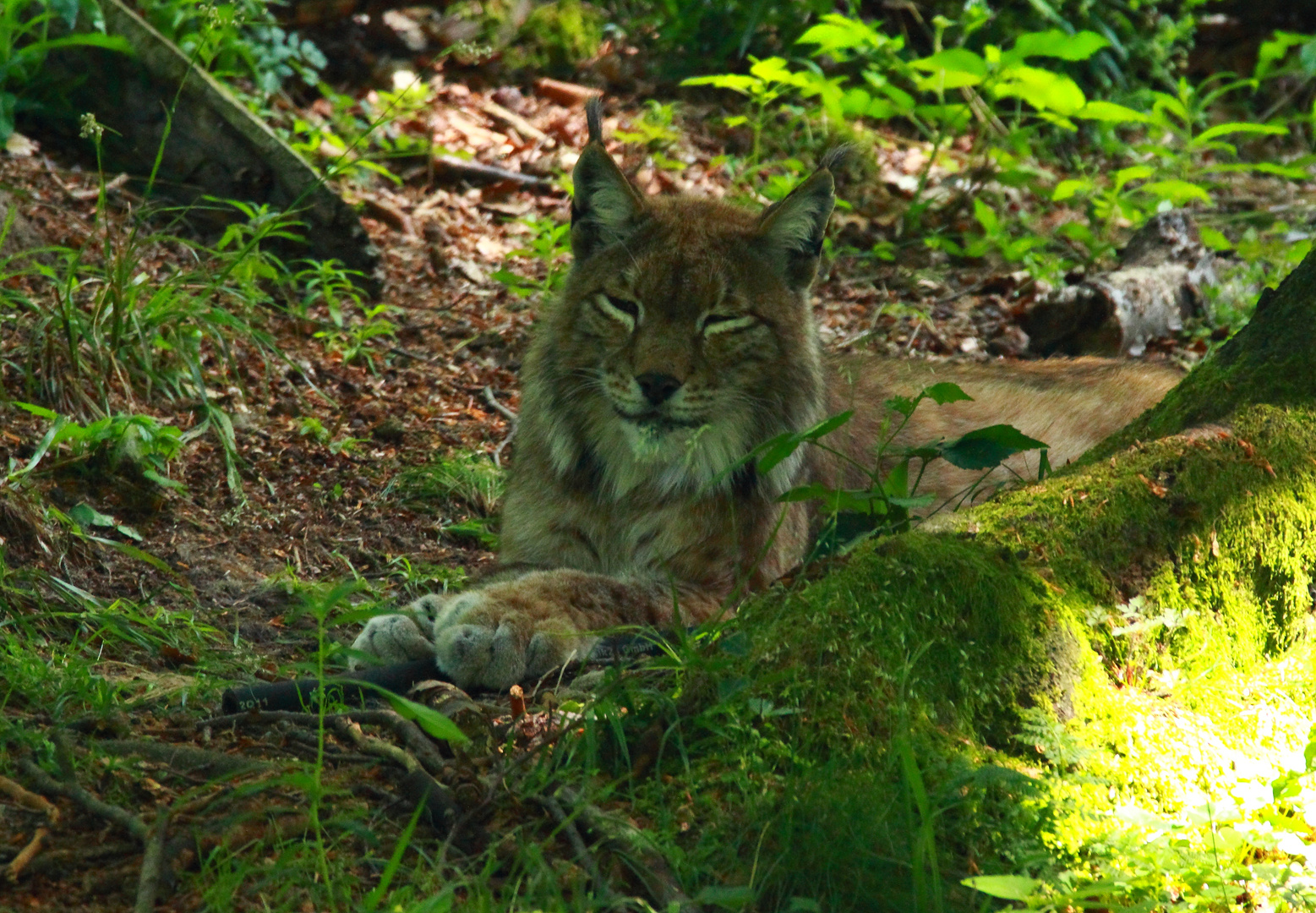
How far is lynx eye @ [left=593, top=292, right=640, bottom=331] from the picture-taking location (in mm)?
3979

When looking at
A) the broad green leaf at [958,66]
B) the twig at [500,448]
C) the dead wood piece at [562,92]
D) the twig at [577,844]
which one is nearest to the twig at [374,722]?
the twig at [577,844]

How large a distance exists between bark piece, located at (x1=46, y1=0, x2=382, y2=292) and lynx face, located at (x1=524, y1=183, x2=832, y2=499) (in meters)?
2.45

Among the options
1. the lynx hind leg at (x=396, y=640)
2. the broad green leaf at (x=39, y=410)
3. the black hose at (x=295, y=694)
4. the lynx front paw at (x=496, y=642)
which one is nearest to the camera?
the black hose at (x=295, y=694)

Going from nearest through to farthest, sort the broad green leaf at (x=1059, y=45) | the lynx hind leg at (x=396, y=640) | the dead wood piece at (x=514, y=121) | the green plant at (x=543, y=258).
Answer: the lynx hind leg at (x=396, y=640), the green plant at (x=543, y=258), the broad green leaf at (x=1059, y=45), the dead wood piece at (x=514, y=121)

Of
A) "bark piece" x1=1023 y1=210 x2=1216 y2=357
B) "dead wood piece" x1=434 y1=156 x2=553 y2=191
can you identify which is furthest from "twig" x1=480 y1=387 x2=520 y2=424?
"bark piece" x1=1023 y1=210 x2=1216 y2=357

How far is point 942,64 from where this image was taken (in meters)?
7.09

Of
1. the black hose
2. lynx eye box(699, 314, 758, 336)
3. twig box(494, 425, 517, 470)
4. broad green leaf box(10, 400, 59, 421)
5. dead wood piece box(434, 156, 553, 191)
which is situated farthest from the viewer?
dead wood piece box(434, 156, 553, 191)

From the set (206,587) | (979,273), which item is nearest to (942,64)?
(979,273)

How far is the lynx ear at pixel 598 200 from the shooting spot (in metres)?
4.02

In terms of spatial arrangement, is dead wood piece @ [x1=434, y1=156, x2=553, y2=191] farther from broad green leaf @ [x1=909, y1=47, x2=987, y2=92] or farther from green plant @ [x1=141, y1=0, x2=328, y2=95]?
broad green leaf @ [x1=909, y1=47, x2=987, y2=92]

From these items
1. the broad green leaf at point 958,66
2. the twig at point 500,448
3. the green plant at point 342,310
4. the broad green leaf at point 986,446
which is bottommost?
the twig at point 500,448

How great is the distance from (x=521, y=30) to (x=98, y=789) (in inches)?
318

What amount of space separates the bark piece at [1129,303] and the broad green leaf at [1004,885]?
487 centimetres

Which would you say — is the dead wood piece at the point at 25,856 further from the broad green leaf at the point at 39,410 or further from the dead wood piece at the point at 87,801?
the broad green leaf at the point at 39,410
